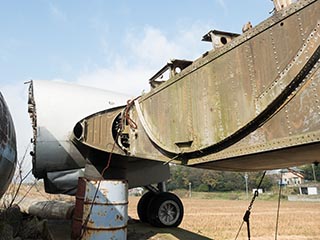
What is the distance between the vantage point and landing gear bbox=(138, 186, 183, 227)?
30.3 feet

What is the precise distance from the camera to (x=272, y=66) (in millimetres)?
3596

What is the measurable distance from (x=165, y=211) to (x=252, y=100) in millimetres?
6466

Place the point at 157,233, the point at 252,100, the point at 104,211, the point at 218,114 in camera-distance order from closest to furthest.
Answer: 1. the point at 252,100
2. the point at 218,114
3. the point at 104,211
4. the point at 157,233

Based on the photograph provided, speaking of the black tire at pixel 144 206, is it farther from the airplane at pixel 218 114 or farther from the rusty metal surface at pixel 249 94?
the rusty metal surface at pixel 249 94

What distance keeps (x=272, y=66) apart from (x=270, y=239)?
7016mm

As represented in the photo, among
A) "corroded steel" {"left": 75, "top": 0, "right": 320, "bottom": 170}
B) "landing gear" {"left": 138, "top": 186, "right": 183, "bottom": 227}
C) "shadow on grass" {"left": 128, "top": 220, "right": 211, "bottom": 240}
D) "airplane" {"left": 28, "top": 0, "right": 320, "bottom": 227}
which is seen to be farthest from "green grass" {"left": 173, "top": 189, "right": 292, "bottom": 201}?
"corroded steel" {"left": 75, "top": 0, "right": 320, "bottom": 170}

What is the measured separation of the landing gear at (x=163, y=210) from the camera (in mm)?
9250

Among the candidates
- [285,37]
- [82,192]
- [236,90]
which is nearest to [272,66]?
[285,37]

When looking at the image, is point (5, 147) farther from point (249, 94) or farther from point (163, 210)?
point (163, 210)

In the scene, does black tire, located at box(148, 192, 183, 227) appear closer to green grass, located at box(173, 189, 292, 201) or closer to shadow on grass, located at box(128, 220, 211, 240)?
shadow on grass, located at box(128, 220, 211, 240)

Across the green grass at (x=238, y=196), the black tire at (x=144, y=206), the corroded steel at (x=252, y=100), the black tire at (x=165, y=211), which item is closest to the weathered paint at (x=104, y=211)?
the corroded steel at (x=252, y=100)

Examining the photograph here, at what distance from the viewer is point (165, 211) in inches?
372

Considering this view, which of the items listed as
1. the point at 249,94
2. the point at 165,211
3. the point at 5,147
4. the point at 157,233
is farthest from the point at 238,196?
the point at 5,147

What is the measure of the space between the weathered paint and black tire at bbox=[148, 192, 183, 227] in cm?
290
